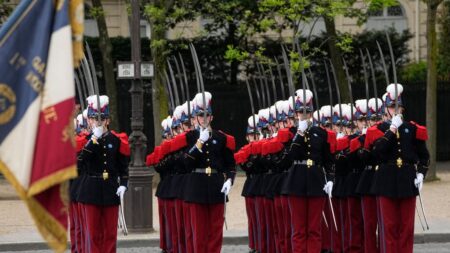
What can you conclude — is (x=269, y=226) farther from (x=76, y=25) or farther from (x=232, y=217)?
(x=76, y=25)

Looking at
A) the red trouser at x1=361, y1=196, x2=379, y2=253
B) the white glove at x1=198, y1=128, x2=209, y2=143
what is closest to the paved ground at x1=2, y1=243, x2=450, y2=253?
the red trouser at x1=361, y1=196, x2=379, y2=253

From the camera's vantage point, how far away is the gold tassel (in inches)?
206

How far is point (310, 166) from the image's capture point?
13.2 metres

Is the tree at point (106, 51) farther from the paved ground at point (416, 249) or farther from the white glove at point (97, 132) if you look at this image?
the white glove at point (97, 132)

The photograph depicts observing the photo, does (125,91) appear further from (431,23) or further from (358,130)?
(358,130)

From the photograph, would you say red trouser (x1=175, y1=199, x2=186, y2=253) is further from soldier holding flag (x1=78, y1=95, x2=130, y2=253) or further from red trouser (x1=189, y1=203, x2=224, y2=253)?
soldier holding flag (x1=78, y1=95, x2=130, y2=253)

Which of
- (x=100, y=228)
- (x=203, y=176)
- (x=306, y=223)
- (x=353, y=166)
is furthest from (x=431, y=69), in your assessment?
(x=100, y=228)

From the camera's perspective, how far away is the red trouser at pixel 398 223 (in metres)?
12.6

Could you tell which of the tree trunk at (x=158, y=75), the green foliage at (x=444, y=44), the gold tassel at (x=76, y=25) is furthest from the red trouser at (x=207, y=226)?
the green foliage at (x=444, y=44)

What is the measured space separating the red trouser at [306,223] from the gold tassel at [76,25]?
8.06 m

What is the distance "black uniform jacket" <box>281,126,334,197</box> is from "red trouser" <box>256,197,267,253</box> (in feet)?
5.73

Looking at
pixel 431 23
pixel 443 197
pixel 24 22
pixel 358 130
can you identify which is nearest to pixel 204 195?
pixel 358 130

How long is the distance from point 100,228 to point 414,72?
2019cm

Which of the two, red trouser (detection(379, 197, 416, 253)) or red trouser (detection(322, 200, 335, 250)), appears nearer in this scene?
red trouser (detection(379, 197, 416, 253))
